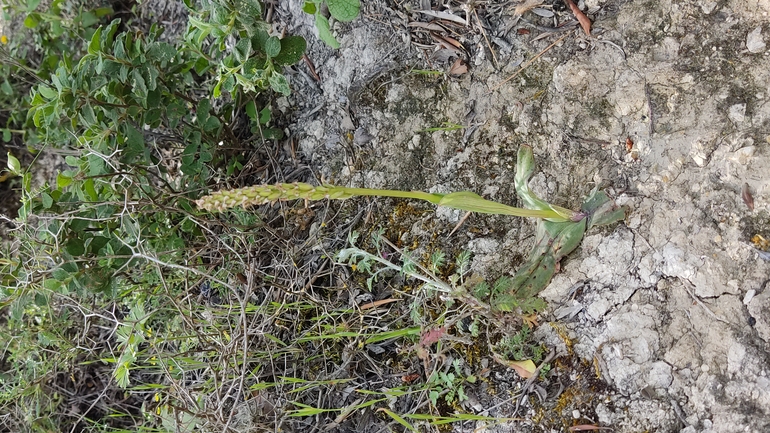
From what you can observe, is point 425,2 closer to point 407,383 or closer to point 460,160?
point 460,160

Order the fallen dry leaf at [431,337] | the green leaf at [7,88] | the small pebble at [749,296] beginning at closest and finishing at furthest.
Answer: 1. the small pebble at [749,296]
2. the fallen dry leaf at [431,337]
3. the green leaf at [7,88]

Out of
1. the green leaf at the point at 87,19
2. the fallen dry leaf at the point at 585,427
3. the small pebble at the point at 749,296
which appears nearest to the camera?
the small pebble at the point at 749,296

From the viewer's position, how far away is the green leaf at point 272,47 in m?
2.03

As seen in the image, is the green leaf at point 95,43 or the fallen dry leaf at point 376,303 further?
the fallen dry leaf at point 376,303

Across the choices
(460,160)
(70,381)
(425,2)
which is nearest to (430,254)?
(460,160)

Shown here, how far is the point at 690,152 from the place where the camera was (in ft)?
5.64

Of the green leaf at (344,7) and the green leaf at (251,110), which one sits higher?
the green leaf at (344,7)

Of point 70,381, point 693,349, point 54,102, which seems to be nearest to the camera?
point 693,349

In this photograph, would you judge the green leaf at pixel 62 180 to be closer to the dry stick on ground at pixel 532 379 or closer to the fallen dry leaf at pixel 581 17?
the dry stick on ground at pixel 532 379

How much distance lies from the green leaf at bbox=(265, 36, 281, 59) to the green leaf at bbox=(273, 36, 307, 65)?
0.21 feet

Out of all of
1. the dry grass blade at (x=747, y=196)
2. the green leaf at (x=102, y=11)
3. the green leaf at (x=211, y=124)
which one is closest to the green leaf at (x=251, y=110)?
the green leaf at (x=211, y=124)

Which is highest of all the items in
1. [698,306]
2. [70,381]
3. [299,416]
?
[698,306]

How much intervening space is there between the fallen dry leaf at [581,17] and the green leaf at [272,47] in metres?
1.08

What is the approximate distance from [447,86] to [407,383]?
47.3 inches
